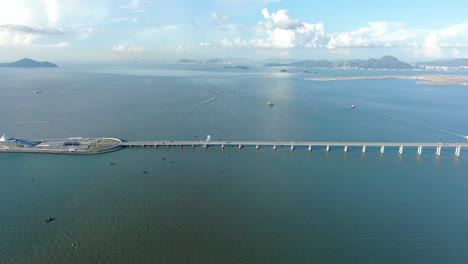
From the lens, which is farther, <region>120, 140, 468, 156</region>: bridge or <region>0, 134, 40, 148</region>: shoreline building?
<region>120, 140, 468, 156</region>: bridge

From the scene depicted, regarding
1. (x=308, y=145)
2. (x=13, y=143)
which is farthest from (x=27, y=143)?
(x=308, y=145)

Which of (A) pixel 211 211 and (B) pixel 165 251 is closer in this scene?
(B) pixel 165 251

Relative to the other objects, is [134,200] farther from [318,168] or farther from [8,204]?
[318,168]

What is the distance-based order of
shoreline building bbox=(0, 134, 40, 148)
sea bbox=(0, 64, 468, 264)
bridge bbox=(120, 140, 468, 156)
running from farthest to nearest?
bridge bbox=(120, 140, 468, 156), shoreline building bbox=(0, 134, 40, 148), sea bbox=(0, 64, 468, 264)

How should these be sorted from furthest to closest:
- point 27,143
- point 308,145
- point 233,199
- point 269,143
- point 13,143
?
point 308,145
point 269,143
point 27,143
point 13,143
point 233,199

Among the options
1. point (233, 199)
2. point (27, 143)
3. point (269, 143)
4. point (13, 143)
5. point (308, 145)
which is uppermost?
point (13, 143)

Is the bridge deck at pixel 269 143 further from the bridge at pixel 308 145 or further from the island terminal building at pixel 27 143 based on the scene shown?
the island terminal building at pixel 27 143

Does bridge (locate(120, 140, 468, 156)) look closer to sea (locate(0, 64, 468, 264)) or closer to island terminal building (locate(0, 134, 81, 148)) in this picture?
sea (locate(0, 64, 468, 264))

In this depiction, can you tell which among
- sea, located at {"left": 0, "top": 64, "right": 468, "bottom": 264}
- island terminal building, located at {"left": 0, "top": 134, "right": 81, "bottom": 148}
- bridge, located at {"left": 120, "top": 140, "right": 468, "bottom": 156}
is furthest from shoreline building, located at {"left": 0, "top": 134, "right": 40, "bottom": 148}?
bridge, located at {"left": 120, "top": 140, "right": 468, "bottom": 156}

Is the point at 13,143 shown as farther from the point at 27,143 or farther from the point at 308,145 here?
the point at 308,145

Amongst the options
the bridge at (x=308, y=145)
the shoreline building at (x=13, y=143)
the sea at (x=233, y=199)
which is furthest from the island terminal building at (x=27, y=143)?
the bridge at (x=308, y=145)

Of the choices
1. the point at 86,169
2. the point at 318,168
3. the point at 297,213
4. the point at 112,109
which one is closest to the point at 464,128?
the point at 318,168
